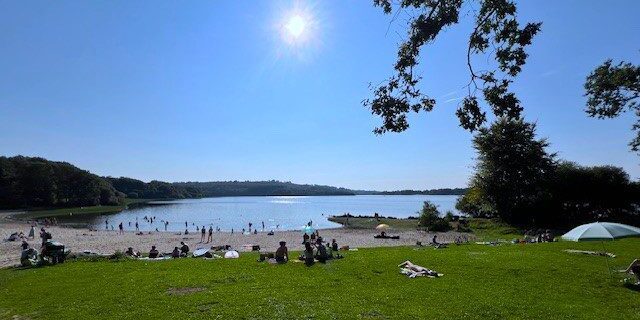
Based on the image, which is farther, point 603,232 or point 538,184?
point 538,184

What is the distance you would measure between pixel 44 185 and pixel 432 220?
123 meters

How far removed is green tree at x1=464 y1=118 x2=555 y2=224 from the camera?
182 ft

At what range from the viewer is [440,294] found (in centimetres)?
1418

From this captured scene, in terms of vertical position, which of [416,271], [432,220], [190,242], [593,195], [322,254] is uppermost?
[593,195]

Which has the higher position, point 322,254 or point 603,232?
point 603,232

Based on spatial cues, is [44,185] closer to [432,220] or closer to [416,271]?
[432,220]

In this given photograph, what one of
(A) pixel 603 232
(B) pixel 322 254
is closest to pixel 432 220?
(B) pixel 322 254

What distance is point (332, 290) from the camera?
49.3 feet

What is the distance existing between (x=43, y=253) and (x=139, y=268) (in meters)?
7.41

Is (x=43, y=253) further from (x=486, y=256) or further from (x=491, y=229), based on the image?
(x=491, y=229)

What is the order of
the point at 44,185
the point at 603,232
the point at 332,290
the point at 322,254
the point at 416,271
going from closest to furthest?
the point at 332,290 → the point at 603,232 → the point at 416,271 → the point at 322,254 → the point at 44,185

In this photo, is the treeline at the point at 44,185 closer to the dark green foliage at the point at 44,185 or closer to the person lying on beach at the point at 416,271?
the dark green foliage at the point at 44,185

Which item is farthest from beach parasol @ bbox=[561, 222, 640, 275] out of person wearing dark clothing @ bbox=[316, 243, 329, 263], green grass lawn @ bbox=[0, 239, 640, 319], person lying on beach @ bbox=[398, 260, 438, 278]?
person wearing dark clothing @ bbox=[316, 243, 329, 263]

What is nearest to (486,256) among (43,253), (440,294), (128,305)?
(440,294)
